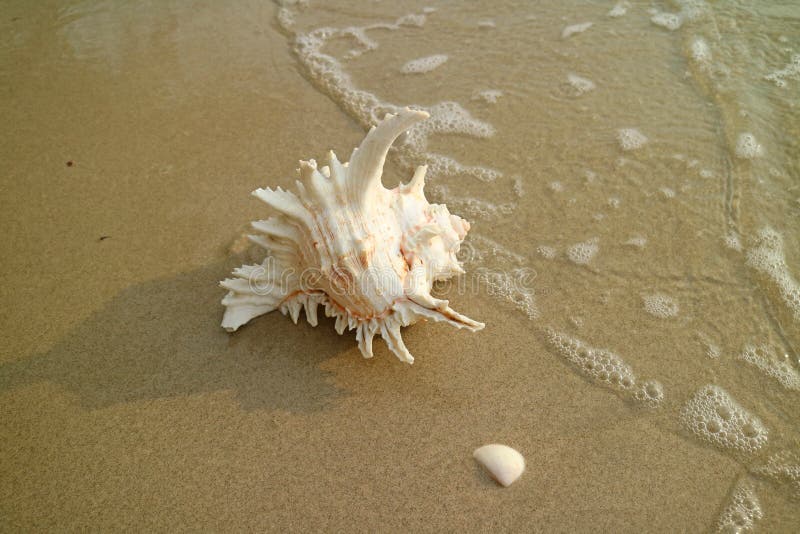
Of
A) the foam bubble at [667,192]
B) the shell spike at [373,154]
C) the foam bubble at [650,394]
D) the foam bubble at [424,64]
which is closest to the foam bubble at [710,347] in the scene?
the foam bubble at [650,394]

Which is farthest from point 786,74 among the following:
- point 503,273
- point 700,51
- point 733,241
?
point 503,273

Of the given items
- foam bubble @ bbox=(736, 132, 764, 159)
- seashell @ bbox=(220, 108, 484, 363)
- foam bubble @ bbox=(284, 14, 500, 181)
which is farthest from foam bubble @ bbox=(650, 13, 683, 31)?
seashell @ bbox=(220, 108, 484, 363)

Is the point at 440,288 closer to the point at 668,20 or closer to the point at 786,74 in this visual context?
the point at 786,74

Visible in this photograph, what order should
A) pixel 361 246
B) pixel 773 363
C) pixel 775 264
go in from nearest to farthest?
pixel 361 246, pixel 773 363, pixel 775 264

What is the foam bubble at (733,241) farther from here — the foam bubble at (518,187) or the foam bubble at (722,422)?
the foam bubble at (518,187)

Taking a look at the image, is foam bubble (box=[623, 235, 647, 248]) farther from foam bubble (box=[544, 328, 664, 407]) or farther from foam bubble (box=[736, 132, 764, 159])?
foam bubble (box=[736, 132, 764, 159])
